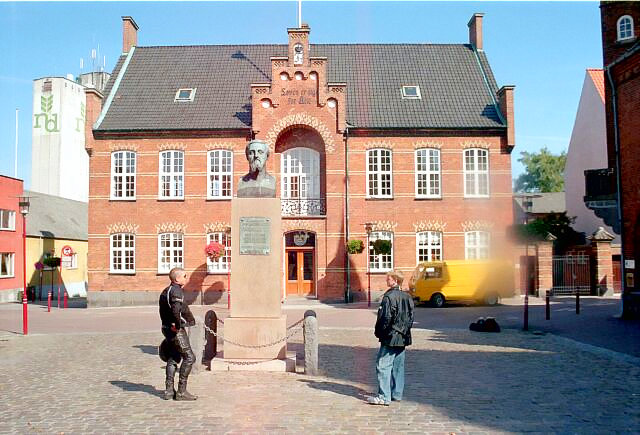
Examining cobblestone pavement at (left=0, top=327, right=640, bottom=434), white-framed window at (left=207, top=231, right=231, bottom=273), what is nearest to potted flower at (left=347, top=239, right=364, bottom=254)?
white-framed window at (left=207, top=231, right=231, bottom=273)

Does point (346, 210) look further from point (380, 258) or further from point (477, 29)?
point (477, 29)

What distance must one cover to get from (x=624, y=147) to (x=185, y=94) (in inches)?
843

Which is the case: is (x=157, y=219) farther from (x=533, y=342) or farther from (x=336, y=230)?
(x=533, y=342)

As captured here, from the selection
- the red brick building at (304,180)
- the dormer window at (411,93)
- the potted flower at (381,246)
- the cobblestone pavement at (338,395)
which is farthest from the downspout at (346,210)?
the cobblestone pavement at (338,395)

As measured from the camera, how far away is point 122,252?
28.7 metres

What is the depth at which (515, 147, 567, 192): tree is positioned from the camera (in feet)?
224

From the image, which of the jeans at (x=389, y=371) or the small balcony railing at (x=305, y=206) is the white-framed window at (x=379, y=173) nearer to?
the small balcony railing at (x=305, y=206)

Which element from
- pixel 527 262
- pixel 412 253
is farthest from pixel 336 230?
pixel 527 262

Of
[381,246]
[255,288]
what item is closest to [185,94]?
[381,246]

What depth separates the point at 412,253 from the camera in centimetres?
2827

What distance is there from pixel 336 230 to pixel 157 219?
8.97m

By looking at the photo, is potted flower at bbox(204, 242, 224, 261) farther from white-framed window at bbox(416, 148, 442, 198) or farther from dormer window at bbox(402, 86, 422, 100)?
dormer window at bbox(402, 86, 422, 100)

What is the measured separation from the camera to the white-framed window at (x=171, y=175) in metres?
28.7

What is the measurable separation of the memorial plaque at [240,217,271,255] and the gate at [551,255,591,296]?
22551 millimetres
